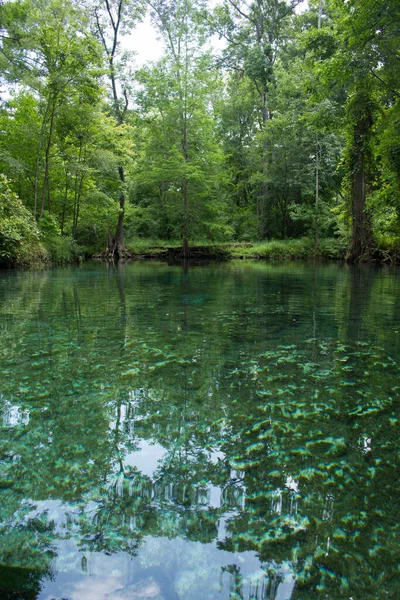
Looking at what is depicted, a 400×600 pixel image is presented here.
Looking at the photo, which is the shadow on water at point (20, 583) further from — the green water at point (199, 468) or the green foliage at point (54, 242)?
the green foliage at point (54, 242)

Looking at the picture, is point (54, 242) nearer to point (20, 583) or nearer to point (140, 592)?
point (20, 583)

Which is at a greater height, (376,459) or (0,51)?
(0,51)

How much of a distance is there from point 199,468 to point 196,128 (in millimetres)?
24079

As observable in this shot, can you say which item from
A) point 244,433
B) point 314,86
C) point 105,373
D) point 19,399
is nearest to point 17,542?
point 244,433

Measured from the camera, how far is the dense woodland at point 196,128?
13.3m

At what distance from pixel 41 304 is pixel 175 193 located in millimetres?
20641

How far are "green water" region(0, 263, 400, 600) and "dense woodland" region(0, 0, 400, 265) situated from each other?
31.9 ft

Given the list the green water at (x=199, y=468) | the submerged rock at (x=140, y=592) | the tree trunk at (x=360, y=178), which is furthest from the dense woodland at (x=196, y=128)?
the submerged rock at (x=140, y=592)

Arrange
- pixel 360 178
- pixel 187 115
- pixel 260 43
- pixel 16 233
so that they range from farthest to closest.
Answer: pixel 260 43, pixel 187 115, pixel 360 178, pixel 16 233

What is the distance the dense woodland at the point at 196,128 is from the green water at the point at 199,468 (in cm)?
973

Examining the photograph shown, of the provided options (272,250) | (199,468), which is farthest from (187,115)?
(199,468)

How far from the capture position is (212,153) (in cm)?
2391

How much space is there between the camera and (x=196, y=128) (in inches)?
928

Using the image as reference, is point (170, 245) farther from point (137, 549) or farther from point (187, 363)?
point (137, 549)
